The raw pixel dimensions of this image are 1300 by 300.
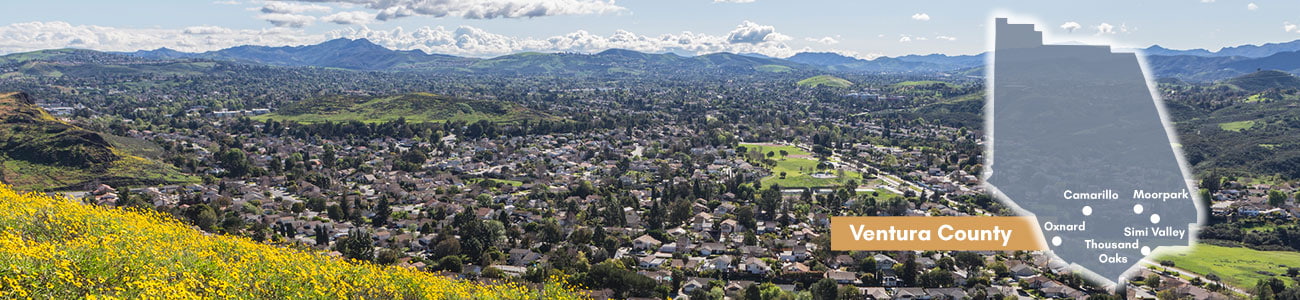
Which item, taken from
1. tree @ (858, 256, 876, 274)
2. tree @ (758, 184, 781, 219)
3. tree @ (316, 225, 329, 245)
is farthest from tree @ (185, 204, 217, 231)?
tree @ (758, 184, 781, 219)

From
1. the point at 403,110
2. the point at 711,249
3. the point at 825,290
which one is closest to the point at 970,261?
the point at 825,290

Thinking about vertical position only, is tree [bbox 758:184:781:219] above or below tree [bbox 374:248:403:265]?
below

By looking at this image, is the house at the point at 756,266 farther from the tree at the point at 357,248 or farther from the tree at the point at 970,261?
the tree at the point at 357,248

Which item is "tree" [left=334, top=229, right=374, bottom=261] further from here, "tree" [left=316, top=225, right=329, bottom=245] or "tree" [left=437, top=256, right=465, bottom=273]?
"tree" [left=437, top=256, right=465, bottom=273]

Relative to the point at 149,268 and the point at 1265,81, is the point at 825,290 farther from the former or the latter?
the point at 1265,81

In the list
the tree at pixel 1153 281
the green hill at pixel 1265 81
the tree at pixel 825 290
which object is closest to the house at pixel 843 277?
the tree at pixel 825 290

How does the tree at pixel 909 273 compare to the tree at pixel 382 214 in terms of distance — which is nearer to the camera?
the tree at pixel 909 273
